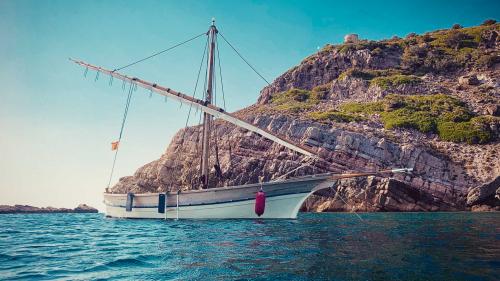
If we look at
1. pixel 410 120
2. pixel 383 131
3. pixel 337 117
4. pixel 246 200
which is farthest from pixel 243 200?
pixel 410 120

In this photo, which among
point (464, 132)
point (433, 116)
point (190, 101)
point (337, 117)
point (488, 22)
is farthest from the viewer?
point (488, 22)

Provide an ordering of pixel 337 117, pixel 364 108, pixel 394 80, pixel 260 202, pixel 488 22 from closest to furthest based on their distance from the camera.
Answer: pixel 260 202 → pixel 337 117 → pixel 364 108 → pixel 394 80 → pixel 488 22

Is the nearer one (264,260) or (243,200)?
(264,260)

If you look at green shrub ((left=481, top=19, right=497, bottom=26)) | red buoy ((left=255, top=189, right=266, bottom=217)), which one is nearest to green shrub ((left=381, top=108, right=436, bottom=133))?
red buoy ((left=255, top=189, right=266, bottom=217))

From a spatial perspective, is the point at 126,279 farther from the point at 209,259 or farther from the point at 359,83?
the point at 359,83

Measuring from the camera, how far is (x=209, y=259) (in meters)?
9.38

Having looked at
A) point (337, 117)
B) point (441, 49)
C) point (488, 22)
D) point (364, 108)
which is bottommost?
point (337, 117)

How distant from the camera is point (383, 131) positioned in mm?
52875

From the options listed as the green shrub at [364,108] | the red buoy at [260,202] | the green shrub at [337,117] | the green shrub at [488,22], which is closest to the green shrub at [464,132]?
the green shrub at [364,108]

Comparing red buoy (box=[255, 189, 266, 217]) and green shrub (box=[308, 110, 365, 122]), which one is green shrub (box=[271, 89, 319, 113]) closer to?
green shrub (box=[308, 110, 365, 122])

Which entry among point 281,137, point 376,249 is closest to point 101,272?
point 376,249

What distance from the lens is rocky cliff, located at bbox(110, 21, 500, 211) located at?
4262 centimetres

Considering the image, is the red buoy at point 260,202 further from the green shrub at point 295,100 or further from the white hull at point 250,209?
the green shrub at point 295,100

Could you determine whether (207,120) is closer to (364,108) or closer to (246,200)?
(246,200)
